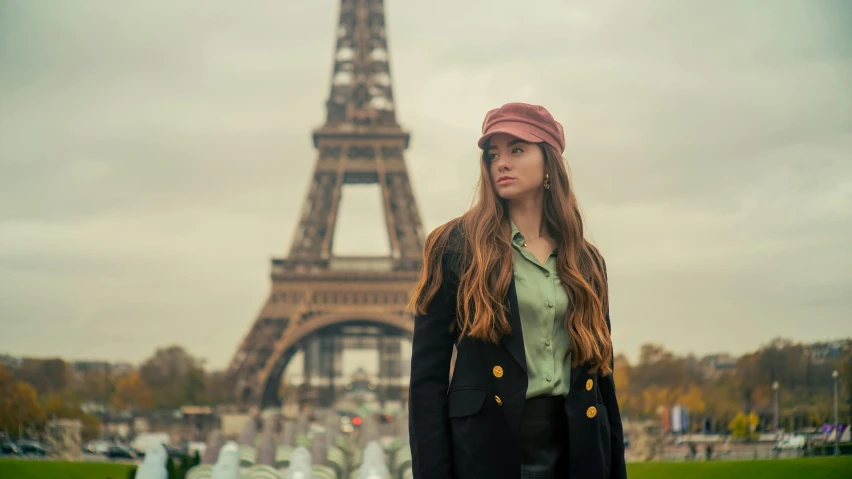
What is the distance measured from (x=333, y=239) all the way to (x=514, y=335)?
54.1 m

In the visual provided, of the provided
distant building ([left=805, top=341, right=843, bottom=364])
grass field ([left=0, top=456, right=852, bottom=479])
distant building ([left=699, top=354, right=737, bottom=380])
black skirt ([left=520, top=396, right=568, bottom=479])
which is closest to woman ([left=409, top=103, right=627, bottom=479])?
black skirt ([left=520, top=396, right=568, bottom=479])

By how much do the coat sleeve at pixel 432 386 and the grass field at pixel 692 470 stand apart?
17.7 metres

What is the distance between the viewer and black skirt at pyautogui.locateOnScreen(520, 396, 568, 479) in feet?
11.1

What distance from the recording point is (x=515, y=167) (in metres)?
3.71

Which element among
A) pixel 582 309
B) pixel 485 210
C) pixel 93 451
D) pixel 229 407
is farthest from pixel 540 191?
pixel 229 407

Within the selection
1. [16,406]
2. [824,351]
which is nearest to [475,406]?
[824,351]

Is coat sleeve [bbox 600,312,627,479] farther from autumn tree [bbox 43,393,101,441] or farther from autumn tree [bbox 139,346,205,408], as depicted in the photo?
autumn tree [bbox 139,346,205,408]

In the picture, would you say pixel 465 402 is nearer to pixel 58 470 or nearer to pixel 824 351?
pixel 58 470

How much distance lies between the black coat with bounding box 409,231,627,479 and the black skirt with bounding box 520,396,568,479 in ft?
0.17

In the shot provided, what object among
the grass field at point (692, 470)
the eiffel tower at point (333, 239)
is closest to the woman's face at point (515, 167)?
the grass field at point (692, 470)

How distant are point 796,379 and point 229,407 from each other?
2587 cm

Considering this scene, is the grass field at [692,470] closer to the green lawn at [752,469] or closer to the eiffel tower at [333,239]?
the green lawn at [752,469]

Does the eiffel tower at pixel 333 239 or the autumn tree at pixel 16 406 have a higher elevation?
the eiffel tower at pixel 333 239

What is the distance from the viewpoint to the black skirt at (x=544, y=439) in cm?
340
